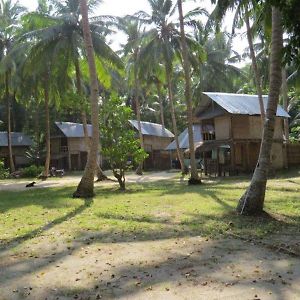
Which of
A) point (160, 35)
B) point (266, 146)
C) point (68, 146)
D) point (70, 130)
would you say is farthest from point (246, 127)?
point (68, 146)

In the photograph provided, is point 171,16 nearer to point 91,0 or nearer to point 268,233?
point 91,0

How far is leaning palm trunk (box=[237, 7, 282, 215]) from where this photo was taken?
10664 mm

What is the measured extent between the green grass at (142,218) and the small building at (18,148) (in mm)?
34607

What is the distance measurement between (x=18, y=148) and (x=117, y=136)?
32379mm

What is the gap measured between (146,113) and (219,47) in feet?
51.8

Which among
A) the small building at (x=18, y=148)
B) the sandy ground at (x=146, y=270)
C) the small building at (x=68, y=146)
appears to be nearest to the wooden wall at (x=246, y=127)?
the sandy ground at (x=146, y=270)

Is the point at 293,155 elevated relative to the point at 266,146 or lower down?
lower down

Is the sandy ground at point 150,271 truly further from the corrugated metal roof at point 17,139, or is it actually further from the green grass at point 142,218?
the corrugated metal roof at point 17,139

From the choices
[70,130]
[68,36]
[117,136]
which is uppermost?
[68,36]

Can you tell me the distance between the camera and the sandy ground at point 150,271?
5.44m

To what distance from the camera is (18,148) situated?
1949 inches

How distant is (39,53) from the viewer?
25250mm

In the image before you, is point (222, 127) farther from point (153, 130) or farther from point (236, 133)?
point (153, 130)

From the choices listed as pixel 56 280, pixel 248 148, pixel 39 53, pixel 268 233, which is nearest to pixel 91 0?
pixel 39 53
